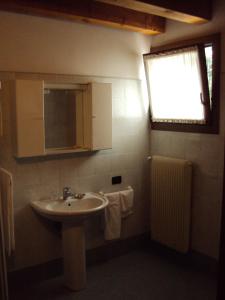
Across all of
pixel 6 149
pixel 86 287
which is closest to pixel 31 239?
pixel 86 287

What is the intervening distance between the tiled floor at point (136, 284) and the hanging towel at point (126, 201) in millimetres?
529

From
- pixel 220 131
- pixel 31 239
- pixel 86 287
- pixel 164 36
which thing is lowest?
pixel 86 287

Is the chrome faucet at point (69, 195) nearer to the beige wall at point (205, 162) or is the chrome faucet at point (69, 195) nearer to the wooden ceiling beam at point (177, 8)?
the beige wall at point (205, 162)

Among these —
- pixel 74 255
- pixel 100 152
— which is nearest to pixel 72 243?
pixel 74 255

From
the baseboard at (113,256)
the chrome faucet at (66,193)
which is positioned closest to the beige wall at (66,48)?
the chrome faucet at (66,193)

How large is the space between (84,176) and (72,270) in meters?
0.89

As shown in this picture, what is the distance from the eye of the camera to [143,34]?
3.59 meters

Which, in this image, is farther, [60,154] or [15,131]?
[60,154]

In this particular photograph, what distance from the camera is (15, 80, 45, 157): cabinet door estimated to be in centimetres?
268

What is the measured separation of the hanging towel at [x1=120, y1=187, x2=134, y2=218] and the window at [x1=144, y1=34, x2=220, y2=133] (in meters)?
0.80

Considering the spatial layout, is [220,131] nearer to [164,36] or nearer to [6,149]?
[164,36]

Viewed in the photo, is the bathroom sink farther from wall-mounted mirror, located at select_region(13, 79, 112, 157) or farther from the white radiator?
the white radiator

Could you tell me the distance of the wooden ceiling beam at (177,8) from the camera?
2.45 m

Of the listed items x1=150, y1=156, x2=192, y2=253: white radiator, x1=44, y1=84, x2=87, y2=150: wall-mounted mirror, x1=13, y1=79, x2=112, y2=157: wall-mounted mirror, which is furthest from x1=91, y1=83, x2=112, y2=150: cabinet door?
x1=150, y1=156, x2=192, y2=253: white radiator
